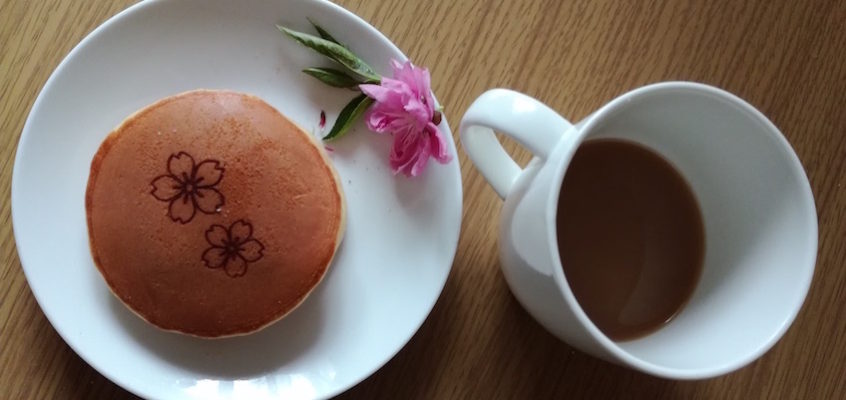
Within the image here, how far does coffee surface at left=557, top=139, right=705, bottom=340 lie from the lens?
27.9 inches

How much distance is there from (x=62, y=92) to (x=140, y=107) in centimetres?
A: 7

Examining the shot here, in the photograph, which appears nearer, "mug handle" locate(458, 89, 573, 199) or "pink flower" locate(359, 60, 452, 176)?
"mug handle" locate(458, 89, 573, 199)

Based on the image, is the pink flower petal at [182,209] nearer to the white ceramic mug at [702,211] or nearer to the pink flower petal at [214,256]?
the pink flower petal at [214,256]

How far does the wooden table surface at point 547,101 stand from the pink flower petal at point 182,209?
0.19 m

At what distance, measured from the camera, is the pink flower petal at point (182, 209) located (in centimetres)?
71

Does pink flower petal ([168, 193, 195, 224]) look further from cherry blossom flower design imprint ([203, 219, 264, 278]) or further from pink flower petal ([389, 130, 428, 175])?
pink flower petal ([389, 130, 428, 175])

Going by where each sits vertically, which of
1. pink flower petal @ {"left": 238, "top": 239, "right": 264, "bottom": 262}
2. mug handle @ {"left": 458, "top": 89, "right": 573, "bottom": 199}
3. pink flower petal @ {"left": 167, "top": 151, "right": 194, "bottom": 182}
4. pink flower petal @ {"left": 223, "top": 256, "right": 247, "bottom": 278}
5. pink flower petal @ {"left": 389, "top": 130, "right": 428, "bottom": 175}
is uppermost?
mug handle @ {"left": 458, "top": 89, "right": 573, "bottom": 199}

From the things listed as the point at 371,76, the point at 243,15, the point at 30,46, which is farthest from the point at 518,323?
the point at 30,46

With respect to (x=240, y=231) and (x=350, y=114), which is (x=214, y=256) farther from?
(x=350, y=114)

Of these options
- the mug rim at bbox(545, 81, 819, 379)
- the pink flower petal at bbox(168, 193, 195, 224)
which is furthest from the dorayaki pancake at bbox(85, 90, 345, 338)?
the mug rim at bbox(545, 81, 819, 379)

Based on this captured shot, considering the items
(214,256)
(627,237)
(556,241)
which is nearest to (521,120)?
(556,241)

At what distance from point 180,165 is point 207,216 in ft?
0.17

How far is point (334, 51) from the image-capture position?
A: 731 mm

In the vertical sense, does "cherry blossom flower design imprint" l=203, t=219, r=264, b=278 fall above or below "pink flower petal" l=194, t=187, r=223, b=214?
below
